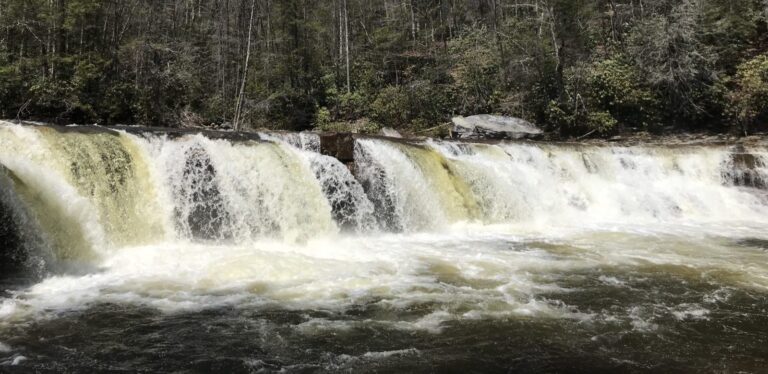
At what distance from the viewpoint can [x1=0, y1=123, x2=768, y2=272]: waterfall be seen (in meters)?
7.52

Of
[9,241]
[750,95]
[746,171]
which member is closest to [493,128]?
[746,171]

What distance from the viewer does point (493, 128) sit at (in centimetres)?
2042

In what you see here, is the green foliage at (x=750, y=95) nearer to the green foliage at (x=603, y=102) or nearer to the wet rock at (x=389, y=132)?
the green foliage at (x=603, y=102)

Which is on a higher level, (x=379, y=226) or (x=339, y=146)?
(x=339, y=146)

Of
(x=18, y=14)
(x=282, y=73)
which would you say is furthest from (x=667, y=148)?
(x=18, y=14)

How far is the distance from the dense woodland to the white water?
7.60 m

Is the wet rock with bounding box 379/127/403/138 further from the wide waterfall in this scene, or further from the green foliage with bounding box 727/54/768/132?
the green foliage with bounding box 727/54/768/132

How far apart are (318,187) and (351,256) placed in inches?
99.4

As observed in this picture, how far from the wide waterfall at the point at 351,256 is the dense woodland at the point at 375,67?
9.21 m

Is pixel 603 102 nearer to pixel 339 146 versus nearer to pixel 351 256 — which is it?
pixel 339 146

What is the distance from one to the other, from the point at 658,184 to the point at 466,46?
14529mm

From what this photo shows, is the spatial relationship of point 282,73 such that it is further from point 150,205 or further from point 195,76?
point 150,205

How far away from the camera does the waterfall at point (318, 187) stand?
7520 millimetres

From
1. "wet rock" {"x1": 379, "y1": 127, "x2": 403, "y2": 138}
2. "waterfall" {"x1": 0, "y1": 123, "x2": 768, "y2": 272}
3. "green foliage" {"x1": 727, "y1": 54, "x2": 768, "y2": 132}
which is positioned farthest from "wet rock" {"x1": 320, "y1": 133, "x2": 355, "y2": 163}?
"green foliage" {"x1": 727, "y1": 54, "x2": 768, "y2": 132}
